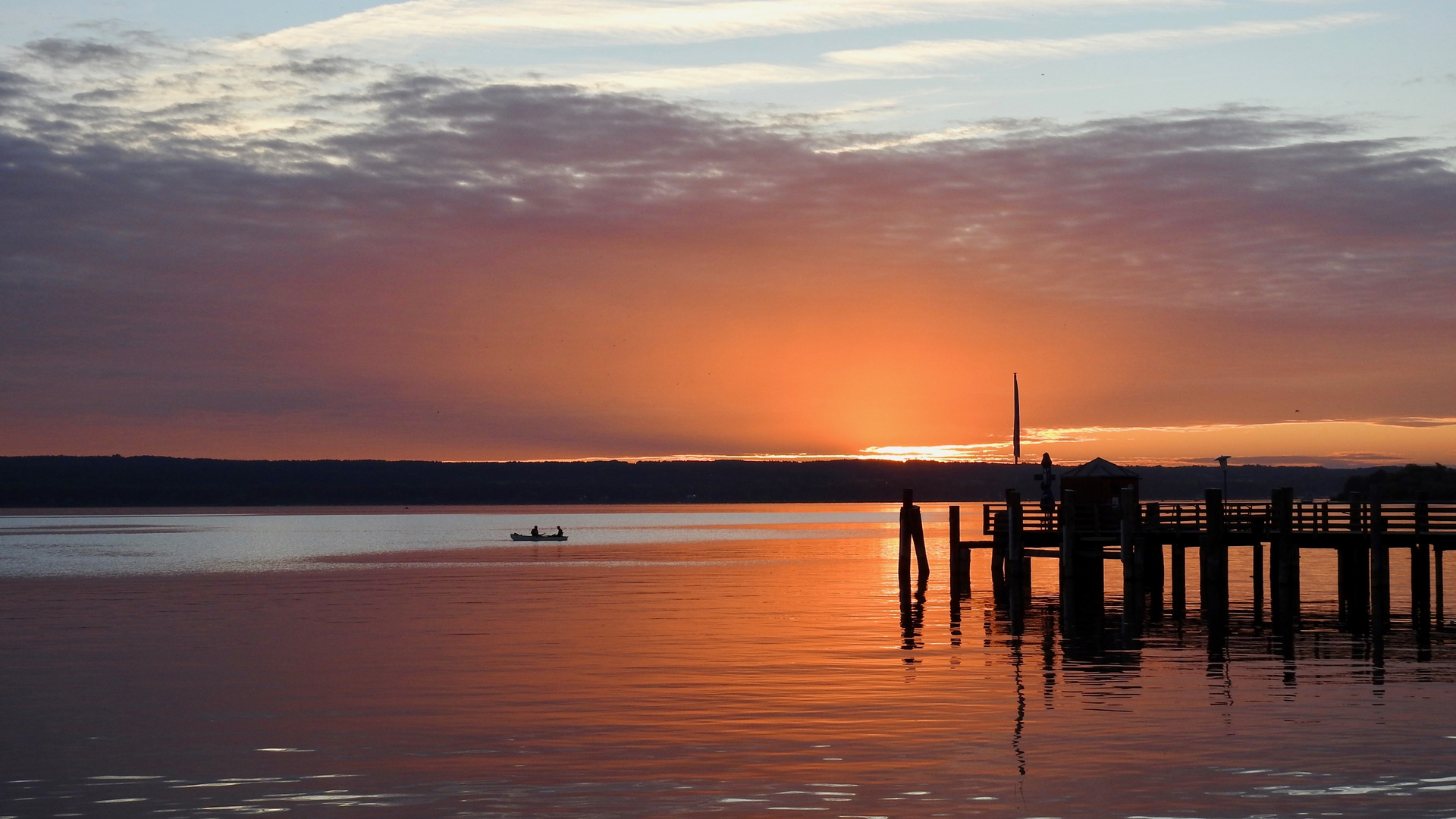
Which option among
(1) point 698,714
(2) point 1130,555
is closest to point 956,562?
(2) point 1130,555

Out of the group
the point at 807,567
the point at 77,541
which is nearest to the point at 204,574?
the point at 807,567

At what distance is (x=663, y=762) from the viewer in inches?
826

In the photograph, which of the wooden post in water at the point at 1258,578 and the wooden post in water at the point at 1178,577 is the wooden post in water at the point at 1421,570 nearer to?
the wooden post in water at the point at 1258,578

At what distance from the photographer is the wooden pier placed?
140ft

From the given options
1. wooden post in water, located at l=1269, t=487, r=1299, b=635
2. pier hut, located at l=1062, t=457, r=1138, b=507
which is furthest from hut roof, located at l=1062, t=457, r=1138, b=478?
wooden post in water, located at l=1269, t=487, r=1299, b=635

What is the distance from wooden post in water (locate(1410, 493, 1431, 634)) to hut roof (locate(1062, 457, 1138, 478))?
9.76 m

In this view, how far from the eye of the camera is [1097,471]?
171 feet

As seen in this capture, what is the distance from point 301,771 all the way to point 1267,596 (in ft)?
145

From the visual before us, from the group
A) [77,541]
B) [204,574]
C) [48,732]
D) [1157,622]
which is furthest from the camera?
[77,541]

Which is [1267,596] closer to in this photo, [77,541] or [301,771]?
[301,771]

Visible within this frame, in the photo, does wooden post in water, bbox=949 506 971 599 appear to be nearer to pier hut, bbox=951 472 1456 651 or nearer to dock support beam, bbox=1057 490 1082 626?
→ pier hut, bbox=951 472 1456 651

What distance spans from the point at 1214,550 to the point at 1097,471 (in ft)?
23.2

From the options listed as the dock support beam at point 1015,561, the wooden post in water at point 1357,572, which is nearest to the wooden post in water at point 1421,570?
the wooden post in water at point 1357,572

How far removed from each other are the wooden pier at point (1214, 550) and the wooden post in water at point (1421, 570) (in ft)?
0.15
